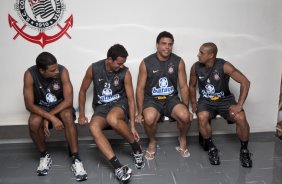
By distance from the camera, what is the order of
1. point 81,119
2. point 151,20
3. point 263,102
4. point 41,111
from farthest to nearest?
point 263,102 < point 151,20 < point 81,119 < point 41,111

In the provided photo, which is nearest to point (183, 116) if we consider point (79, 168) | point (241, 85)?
point (241, 85)

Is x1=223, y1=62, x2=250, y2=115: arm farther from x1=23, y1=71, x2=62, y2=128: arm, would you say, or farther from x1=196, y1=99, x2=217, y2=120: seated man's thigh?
x1=23, y1=71, x2=62, y2=128: arm

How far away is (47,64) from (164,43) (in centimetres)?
109

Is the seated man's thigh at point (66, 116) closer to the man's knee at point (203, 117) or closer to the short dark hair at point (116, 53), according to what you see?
the short dark hair at point (116, 53)

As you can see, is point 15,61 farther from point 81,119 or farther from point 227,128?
point 227,128

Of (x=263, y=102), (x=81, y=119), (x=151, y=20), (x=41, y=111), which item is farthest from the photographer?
(x=263, y=102)

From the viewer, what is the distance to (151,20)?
3.18 metres

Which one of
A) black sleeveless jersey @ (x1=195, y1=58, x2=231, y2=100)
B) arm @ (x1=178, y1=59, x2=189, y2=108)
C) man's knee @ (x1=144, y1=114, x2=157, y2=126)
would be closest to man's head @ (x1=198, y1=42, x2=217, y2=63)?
black sleeveless jersey @ (x1=195, y1=58, x2=231, y2=100)

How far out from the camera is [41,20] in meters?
3.08

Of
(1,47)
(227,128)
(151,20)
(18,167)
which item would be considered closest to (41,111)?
(18,167)

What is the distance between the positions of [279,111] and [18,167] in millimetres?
2859

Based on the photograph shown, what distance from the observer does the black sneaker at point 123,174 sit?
2.61 meters

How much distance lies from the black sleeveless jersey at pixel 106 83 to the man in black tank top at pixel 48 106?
27 cm

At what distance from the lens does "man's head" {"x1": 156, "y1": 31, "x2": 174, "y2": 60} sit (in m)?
2.96
